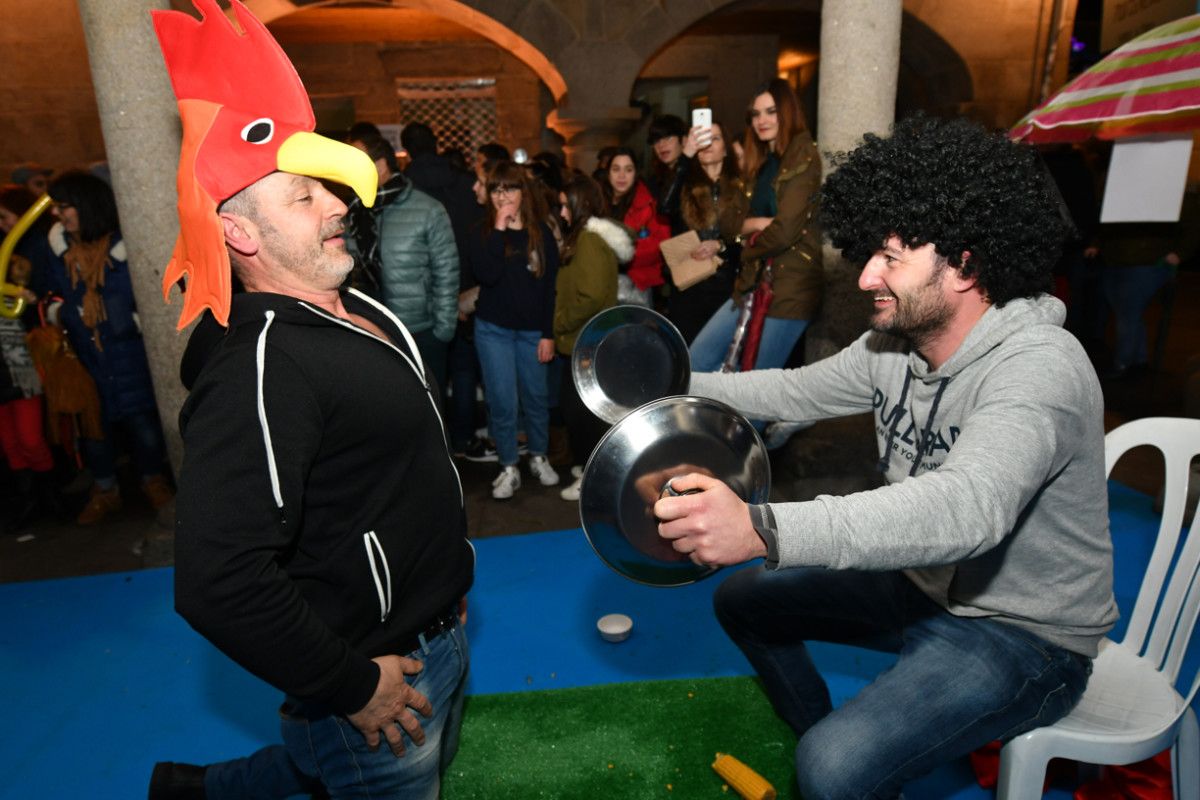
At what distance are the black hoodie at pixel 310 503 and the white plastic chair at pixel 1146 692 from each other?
155cm

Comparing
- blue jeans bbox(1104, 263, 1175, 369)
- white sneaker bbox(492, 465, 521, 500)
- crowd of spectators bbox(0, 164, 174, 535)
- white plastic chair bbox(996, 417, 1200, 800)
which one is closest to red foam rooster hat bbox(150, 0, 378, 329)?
white plastic chair bbox(996, 417, 1200, 800)

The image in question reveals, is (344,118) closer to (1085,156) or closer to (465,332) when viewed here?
(465,332)

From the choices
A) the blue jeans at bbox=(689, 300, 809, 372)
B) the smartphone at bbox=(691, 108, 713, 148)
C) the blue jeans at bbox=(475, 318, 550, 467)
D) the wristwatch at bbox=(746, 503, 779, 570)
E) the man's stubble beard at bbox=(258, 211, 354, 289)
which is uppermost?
the smartphone at bbox=(691, 108, 713, 148)

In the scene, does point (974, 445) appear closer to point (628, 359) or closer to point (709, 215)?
point (628, 359)

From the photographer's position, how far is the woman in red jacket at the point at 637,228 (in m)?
5.23

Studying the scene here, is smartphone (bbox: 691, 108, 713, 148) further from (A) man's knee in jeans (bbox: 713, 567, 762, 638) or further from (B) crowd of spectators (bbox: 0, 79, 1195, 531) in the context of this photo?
(A) man's knee in jeans (bbox: 713, 567, 762, 638)

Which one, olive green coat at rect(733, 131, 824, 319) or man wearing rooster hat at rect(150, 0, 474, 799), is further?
olive green coat at rect(733, 131, 824, 319)

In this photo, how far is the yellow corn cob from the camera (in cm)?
241

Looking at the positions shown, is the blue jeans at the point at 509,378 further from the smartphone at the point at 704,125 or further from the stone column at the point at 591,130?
the stone column at the point at 591,130

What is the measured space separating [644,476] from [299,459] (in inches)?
29.6

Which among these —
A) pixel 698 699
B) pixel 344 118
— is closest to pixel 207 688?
pixel 698 699

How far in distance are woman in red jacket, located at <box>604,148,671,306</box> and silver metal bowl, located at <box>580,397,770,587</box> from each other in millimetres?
3353

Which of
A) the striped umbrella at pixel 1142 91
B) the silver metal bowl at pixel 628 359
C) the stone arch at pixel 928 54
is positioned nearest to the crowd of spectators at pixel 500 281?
the striped umbrella at pixel 1142 91

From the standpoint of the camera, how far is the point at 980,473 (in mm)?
1496
